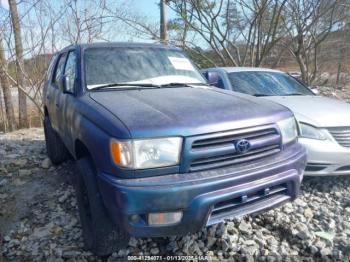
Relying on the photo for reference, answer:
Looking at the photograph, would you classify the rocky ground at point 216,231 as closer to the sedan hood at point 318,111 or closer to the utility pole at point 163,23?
the sedan hood at point 318,111

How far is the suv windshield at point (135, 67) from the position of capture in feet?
10.8

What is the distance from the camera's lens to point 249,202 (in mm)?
2496

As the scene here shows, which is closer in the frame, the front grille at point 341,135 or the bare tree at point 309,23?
the front grille at point 341,135

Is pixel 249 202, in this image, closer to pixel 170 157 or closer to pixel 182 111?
pixel 170 157

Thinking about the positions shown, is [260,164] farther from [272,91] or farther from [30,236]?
[272,91]

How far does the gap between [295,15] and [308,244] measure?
912 cm

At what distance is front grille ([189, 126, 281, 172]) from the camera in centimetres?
228

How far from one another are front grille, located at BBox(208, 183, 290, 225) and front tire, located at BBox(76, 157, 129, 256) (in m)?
0.74

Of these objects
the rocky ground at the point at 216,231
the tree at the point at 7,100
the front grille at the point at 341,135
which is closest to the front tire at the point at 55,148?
the rocky ground at the point at 216,231

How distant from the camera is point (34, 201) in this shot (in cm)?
387

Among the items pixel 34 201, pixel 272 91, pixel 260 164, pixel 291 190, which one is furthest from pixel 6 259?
pixel 272 91

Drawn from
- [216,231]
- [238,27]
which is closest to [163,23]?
[238,27]

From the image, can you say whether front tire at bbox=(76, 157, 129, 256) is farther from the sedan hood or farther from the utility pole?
the utility pole

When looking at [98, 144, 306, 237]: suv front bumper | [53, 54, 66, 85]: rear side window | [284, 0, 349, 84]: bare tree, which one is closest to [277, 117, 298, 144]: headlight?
[98, 144, 306, 237]: suv front bumper
